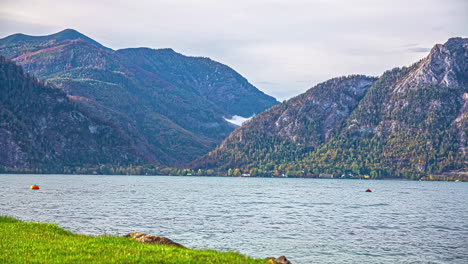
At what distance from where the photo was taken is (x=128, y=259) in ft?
101

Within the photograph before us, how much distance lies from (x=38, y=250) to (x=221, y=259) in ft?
40.8

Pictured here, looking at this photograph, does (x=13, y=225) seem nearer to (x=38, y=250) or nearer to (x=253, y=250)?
(x=38, y=250)

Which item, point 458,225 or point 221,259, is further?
point 458,225

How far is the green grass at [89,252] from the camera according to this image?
101 ft

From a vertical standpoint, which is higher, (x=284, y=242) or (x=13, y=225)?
(x=13, y=225)

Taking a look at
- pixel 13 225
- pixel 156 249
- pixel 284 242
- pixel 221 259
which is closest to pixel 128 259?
pixel 156 249

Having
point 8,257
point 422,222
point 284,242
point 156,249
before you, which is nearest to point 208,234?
point 284,242

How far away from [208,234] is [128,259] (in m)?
38.3

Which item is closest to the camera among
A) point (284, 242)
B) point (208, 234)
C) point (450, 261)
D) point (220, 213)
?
point (450, 261)

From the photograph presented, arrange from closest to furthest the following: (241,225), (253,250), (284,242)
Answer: (253,250) < (284,242) < (241,225)

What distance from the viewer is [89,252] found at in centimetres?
3269

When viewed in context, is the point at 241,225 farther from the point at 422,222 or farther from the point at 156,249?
the point at 156,249

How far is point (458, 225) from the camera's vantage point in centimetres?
8931

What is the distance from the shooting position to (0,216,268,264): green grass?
101 feet
